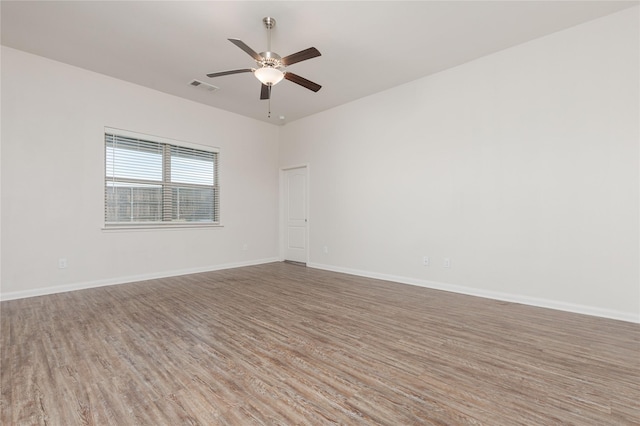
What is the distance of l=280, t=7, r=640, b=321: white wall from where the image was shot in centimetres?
302

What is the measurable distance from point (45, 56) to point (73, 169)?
1443mm

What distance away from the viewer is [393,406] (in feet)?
5.32

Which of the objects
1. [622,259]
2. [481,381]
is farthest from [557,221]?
[481,381]

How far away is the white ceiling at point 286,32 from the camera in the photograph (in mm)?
2906

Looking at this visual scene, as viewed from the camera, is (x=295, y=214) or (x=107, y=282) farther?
(x=295, y=214)

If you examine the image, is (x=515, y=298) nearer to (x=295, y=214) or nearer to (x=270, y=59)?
(x=270, y=59)

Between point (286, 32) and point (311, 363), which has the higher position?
point (286, 32)

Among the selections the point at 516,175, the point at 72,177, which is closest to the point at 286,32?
the point at 516,175

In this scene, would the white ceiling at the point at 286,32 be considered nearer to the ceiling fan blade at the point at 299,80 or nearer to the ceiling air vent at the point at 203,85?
the ceiling air vent at the point at 203,85

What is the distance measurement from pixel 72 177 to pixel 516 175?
5761mm

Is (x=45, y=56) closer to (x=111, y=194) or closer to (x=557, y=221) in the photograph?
(x=111, y=194)

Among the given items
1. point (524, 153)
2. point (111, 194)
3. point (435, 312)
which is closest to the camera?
point (435, 312)

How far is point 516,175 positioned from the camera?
3602mm

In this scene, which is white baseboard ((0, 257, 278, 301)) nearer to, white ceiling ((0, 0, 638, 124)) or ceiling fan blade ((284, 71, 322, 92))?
white ceiling ((0, 0, 638, 124))
